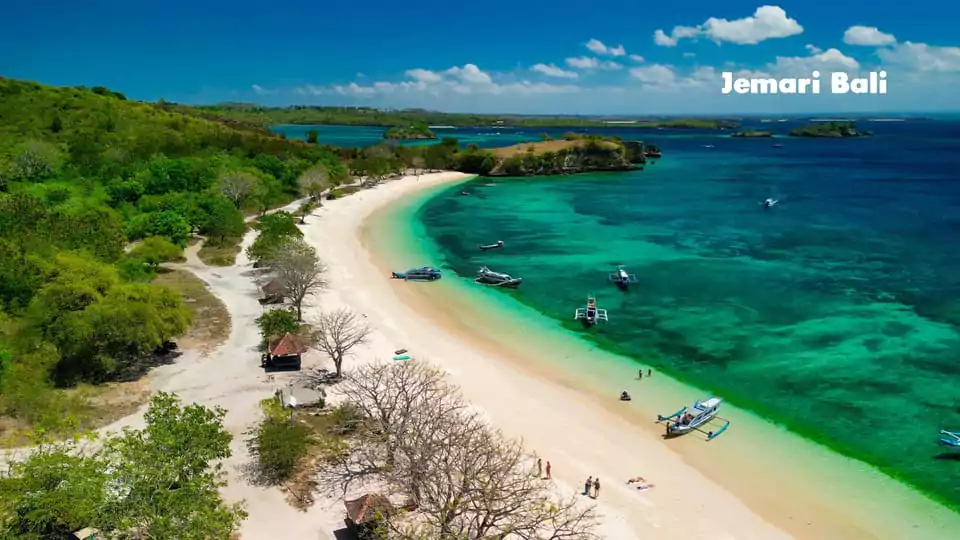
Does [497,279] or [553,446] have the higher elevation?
[497,279]

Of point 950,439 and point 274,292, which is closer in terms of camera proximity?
point 950,439

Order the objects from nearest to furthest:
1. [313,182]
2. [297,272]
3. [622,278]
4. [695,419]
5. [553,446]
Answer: [553,446] → [695,419] → [297,272] → [622,278] → [313,182]

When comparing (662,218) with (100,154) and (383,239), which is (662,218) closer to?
(383,239)

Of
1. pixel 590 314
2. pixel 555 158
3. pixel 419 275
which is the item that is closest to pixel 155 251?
pixel 419 275

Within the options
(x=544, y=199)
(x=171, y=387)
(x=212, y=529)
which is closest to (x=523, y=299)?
(x=171, y=387)

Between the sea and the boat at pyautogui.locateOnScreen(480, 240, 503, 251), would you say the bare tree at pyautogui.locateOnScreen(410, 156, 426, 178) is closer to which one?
the sea

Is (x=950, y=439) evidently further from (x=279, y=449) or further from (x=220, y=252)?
(x=220, y=252)

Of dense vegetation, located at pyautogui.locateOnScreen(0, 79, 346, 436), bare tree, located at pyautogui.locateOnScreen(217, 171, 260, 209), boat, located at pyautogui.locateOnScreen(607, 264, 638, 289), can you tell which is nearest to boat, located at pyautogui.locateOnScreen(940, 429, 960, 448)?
boat, located at pyautogui.locateOnScreen(607, 264, 638, 289)
